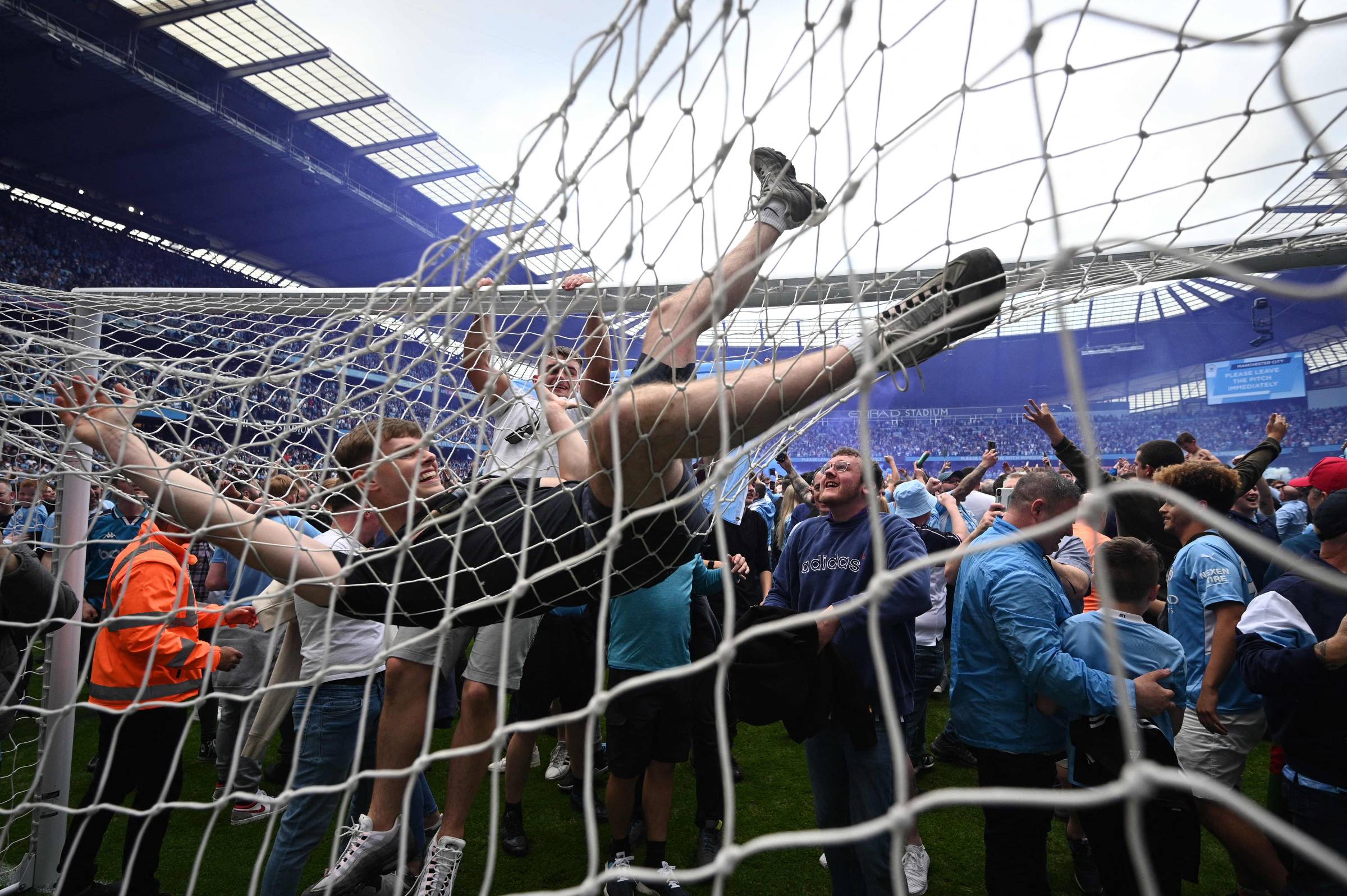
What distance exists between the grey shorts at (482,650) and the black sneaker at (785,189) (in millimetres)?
1545

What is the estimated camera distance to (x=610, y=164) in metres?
1.68

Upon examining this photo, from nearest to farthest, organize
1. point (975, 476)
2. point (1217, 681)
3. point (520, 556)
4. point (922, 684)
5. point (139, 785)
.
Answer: point (520, 556), point (1217, 681), point (139, 785), point (922, 684), point (975, 476)

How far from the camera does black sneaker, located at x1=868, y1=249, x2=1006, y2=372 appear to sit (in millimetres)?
1503

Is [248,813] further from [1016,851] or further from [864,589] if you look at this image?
[1016,851]

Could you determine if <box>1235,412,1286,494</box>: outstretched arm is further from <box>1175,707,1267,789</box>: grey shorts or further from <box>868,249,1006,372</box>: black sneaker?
<box>868,249,1006,372</box>: black sneaker

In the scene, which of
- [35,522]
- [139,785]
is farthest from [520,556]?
[35,522]

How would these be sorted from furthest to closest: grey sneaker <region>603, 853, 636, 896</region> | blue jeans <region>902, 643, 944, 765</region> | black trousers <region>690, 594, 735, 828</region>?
blue jeans <region>902, 643, 944, 765</region> < black trousers <region>690, 594, 735, 828</region> < grey sneaker <region>603, 853, 636, 896</region>

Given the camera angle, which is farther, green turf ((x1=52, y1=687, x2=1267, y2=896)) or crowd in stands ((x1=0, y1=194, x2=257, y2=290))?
crowd in stands ((x1=0, y1=194, x2=257, y2=290))

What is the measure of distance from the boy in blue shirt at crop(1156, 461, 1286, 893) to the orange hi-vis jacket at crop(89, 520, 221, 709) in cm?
324

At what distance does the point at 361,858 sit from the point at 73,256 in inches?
690

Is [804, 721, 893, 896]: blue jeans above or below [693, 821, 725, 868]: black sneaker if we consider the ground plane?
above

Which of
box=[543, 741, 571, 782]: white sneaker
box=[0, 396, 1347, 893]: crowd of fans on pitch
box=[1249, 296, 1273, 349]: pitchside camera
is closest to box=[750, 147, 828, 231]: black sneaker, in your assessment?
box=[0, 396, 1347, 893]: crowd of fans on pitch

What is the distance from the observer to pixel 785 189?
1.95 metres

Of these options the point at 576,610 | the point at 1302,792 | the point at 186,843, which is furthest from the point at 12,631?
the point at 1302,792
